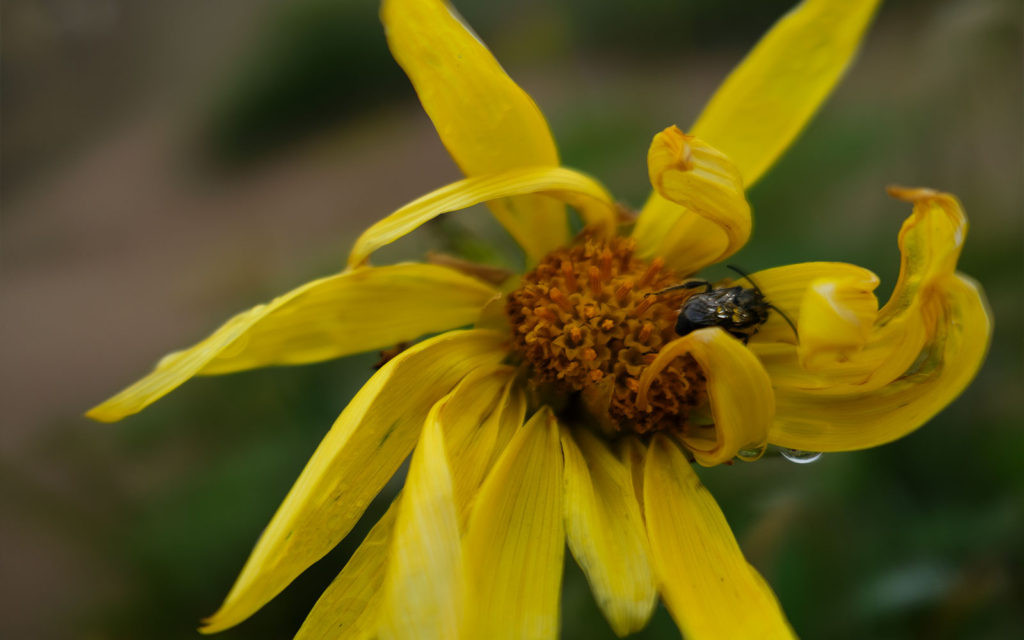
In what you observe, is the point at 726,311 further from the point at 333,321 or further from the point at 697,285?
the point at 333,321

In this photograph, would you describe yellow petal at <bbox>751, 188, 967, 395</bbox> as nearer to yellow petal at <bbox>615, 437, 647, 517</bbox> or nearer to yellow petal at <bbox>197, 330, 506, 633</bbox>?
yellow petal at <bbox>615, 437, 647, 517</bbox>

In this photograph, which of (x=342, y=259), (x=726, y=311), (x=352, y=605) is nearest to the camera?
(x=352, y=605)

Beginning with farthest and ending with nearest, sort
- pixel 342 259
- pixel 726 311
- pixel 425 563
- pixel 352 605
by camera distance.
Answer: pixel 342 259, pixel 726 311, pixel 352 605, pixel 425 563

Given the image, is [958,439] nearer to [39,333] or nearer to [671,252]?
[671,252]

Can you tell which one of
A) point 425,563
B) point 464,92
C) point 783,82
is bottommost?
point 425,563

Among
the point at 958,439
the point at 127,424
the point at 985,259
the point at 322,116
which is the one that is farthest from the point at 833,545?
the point at 322,116

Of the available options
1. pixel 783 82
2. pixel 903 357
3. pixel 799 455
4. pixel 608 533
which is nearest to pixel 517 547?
pixel 608 533

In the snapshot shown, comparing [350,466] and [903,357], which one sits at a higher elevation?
[350,466]

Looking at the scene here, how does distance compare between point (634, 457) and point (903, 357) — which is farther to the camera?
point (634, 457)
